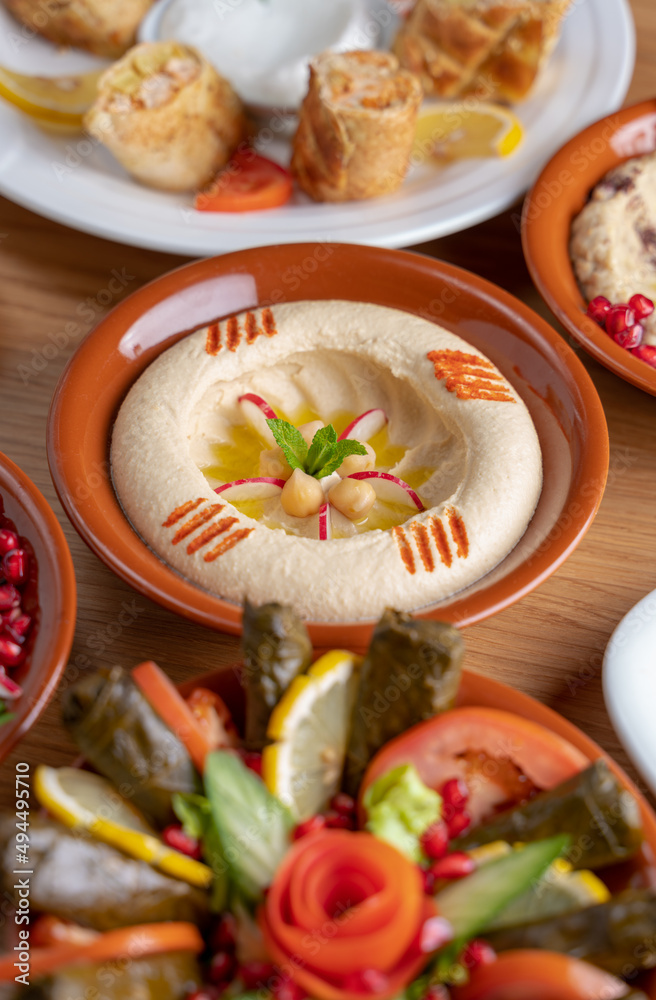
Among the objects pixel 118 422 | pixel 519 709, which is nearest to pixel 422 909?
pixel 519 709

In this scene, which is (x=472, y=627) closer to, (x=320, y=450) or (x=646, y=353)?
(x=320, y=450)

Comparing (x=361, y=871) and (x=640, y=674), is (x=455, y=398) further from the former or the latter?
(x=361, y=871)

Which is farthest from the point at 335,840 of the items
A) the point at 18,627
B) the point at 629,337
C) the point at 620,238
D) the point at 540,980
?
the point at 620,238

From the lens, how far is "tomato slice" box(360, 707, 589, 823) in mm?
1497

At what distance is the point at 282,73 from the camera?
137 inches

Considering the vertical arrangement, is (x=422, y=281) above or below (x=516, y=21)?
below

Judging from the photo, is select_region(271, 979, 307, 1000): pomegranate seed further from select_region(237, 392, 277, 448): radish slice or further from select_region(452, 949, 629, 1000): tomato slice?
select_region(237, 392, 277, 448): radish slice

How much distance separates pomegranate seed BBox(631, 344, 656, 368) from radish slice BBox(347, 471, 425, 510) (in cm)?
91

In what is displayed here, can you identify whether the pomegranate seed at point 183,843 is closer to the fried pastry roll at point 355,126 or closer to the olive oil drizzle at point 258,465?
the olive oil drizzle at point 258,465

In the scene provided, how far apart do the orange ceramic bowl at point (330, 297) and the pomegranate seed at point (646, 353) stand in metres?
0.34

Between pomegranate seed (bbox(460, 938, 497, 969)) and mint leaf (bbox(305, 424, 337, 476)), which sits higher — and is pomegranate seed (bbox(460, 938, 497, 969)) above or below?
above

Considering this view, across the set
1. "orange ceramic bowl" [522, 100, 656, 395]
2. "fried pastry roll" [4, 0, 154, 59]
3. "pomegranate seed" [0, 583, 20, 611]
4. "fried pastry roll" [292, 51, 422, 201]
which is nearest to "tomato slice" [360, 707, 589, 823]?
→ "pomegranate seed" [0, 583, 20, 611]

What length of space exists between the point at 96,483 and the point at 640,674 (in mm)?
1357

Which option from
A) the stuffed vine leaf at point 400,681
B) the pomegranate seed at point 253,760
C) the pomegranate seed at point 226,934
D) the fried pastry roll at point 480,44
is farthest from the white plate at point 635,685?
the fried pastry roll at point 480,44
